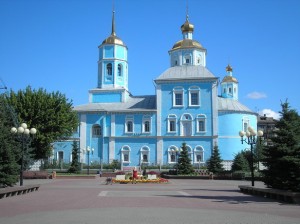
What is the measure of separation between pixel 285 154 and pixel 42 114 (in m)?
26.0

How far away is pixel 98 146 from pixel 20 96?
21245 millimetres

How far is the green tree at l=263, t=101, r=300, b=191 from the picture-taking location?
16.3 metres

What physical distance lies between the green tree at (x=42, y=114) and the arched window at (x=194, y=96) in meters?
21.1

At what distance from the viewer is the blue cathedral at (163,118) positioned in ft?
180

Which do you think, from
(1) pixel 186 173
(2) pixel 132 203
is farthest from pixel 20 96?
(2) pixel 132 203

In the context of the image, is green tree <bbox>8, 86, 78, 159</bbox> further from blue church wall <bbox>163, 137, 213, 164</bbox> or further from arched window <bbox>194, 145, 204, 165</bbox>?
arched window <bbox>194, 145, 204, 165</bbox>

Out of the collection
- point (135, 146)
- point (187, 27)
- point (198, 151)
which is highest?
point (187, 27)

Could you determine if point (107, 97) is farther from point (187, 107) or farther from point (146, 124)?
point (187, 107)

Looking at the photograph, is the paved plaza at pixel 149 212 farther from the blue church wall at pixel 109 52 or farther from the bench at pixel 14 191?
the blue church wall at pixel 109 52

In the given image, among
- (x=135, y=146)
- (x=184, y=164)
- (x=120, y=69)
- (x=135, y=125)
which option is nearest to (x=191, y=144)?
(x=135, y=146)

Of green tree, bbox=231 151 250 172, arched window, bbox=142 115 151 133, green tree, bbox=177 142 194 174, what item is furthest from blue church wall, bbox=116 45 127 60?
green tree, bbox=231 151 250 172

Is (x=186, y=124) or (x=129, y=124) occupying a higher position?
(x=129, y=124)

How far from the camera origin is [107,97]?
59.8 m

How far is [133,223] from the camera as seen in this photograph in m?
10.1
